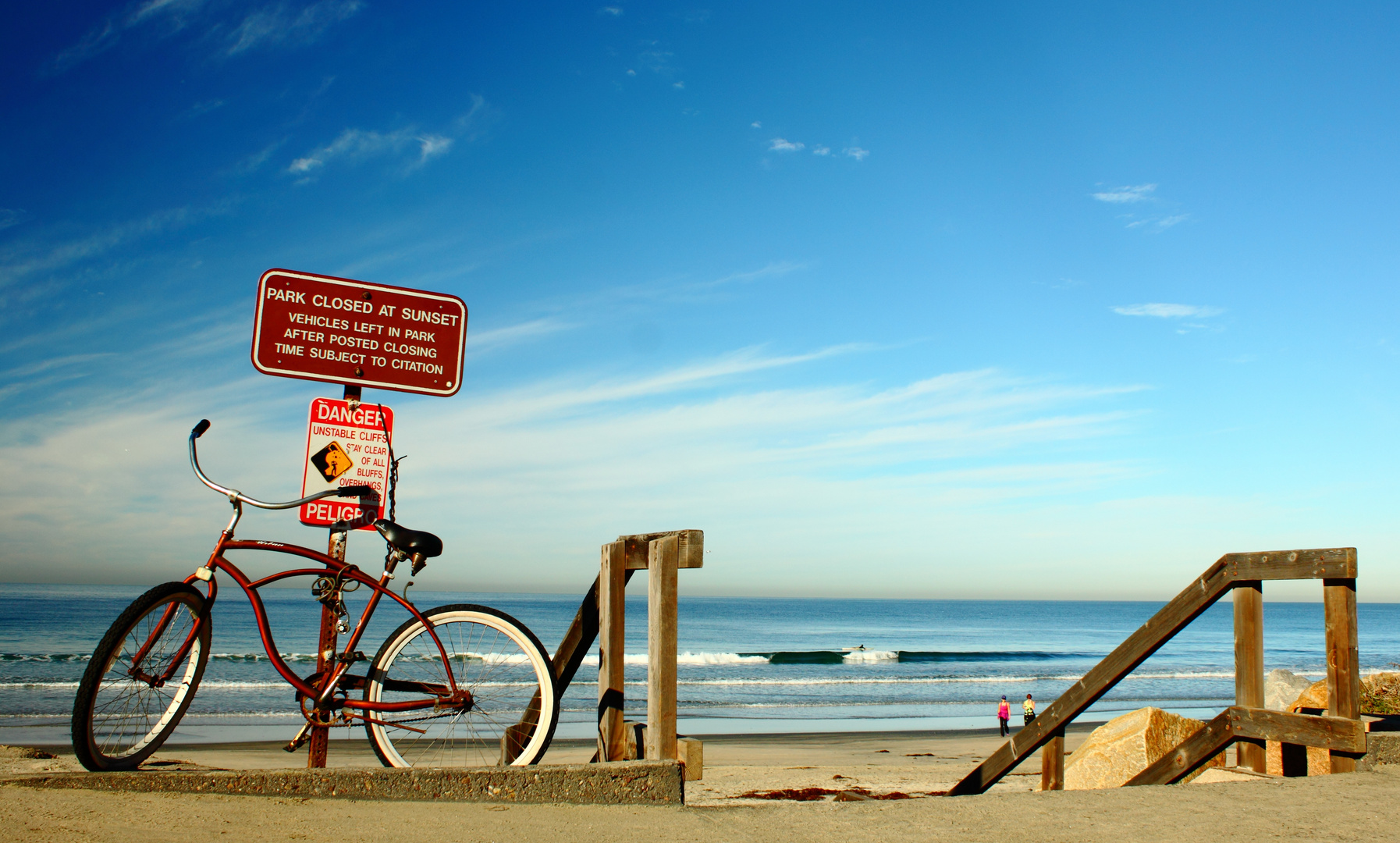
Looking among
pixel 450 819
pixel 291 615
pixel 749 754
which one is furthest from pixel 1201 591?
pixel 291 615

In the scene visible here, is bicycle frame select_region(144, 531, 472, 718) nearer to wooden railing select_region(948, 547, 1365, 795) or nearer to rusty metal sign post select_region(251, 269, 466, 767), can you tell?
rusty metal sign post select_region(251, 269, 466, 767)

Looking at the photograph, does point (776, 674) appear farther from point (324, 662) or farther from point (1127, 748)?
point (324, 662)

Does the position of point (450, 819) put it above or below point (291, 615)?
above

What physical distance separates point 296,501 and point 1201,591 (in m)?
4.52

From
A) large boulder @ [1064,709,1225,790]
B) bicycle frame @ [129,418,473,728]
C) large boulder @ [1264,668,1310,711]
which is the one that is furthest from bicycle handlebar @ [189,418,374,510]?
large boulder @ [1264,668,1310,711]

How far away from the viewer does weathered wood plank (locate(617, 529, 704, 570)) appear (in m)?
3.62

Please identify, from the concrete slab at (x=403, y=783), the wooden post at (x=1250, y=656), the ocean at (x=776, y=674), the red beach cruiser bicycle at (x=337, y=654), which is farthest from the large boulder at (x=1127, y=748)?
the ocean at (x=776, y=674)

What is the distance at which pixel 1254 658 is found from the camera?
4395mm

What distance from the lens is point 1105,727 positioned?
9.09m

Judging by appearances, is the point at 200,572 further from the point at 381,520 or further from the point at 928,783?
the point at 928,783

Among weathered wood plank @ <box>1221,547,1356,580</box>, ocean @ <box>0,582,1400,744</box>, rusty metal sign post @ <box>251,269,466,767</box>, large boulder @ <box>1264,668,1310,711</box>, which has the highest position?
rusty metal sign post @ <box>251,269,466,767</box>

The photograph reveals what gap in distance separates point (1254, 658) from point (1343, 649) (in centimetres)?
44

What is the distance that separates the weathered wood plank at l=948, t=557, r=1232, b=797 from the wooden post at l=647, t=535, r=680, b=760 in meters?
2.11

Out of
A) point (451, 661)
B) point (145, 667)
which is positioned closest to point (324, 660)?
point (451, 661)
